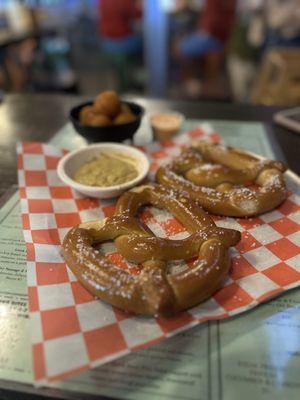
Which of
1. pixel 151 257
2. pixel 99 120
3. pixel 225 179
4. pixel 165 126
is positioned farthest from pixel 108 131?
pixel 151 257

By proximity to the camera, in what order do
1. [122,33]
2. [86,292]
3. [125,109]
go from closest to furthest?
[86,292] < [125,109] < [122,33]

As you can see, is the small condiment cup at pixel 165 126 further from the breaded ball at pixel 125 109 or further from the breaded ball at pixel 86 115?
the breaded ball at pixel 86 115

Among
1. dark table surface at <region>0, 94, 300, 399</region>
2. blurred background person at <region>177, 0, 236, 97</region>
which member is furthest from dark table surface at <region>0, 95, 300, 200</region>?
blurred background person at <region>177, 0, 236, 97</region>

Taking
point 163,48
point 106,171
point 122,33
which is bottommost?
point 163,48

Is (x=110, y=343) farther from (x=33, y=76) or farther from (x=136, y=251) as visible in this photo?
(x=33, y=76)

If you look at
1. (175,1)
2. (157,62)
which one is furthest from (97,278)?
(175,1)

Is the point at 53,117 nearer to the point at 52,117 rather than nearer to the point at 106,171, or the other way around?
the point at 52,117

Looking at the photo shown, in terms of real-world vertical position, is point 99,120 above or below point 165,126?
above

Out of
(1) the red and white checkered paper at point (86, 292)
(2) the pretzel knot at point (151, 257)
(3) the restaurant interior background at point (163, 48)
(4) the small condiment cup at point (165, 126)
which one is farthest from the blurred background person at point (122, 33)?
(2) the pretzel knot at point (151, 257)
